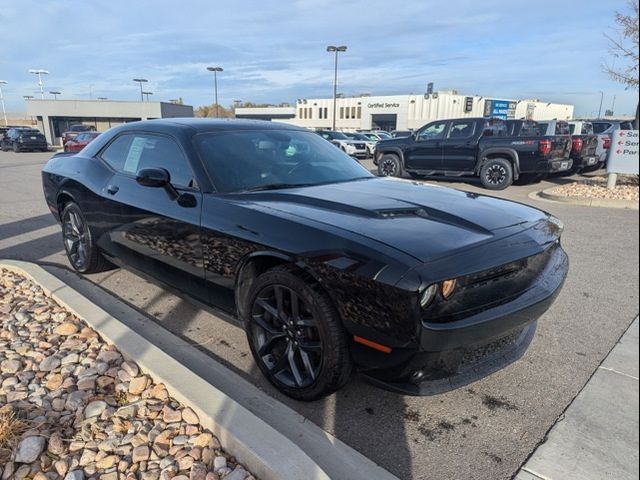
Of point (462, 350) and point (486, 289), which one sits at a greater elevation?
point (486, 289)

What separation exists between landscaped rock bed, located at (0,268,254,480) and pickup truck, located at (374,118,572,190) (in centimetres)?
1057

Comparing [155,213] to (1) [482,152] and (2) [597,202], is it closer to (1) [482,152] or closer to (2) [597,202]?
(2) [597,202]

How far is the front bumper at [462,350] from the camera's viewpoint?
7.02 feet

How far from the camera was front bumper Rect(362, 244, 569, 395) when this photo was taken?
2.14 m

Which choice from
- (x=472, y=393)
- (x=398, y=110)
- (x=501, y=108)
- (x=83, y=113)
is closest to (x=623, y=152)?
(x=472, y=393)

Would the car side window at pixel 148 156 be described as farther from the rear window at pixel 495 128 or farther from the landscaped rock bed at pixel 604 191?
the rear window at pixel 495 128

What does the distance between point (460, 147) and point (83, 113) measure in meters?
46.7

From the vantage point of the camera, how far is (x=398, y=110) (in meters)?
69.4

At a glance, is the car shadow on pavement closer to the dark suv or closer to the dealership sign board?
the dark suv

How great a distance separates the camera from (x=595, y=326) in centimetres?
373

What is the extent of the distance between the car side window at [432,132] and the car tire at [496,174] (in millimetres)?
1664

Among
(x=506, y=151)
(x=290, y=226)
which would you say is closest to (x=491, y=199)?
(x=290, y=226)

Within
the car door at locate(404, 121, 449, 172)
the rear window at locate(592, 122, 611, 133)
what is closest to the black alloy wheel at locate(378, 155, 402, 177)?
the car door at locate(404, 121, 449, 172)

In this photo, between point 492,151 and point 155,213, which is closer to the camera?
point 155,213
